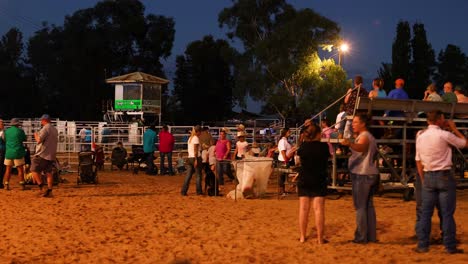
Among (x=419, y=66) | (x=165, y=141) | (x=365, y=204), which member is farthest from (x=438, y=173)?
(x=419, y=66)

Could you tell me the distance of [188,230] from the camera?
9.71 meters

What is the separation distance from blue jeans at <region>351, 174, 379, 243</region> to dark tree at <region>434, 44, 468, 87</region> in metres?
63.9

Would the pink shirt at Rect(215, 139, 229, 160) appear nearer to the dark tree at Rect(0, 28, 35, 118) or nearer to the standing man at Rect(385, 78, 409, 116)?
the standing man at Rect(385, 78, 409, 116)

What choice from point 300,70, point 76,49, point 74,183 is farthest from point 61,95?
point 74,183

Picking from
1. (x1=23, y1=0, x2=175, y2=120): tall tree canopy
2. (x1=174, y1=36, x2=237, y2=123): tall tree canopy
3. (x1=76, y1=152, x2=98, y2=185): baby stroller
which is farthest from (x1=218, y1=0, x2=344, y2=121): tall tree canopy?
(x1=76, y1=152, x2=98, y2=185): baby stroller

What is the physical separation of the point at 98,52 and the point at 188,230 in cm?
5595

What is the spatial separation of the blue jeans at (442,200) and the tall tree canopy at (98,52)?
186 feet

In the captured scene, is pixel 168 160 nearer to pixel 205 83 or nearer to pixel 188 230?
pixel 188 230

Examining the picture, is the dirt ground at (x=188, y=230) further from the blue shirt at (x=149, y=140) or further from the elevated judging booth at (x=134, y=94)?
the elevated judging booth at (x=134, y=94)

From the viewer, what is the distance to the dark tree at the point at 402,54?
5562cm

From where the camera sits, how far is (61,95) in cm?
6631

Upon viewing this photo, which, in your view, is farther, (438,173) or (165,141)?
(165,141)

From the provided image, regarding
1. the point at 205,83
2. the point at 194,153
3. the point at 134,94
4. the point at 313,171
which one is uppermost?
the point at 205,83

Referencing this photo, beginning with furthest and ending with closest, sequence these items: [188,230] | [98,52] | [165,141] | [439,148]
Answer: [98,52]
[165,141]
[188,230]
[439,148]
